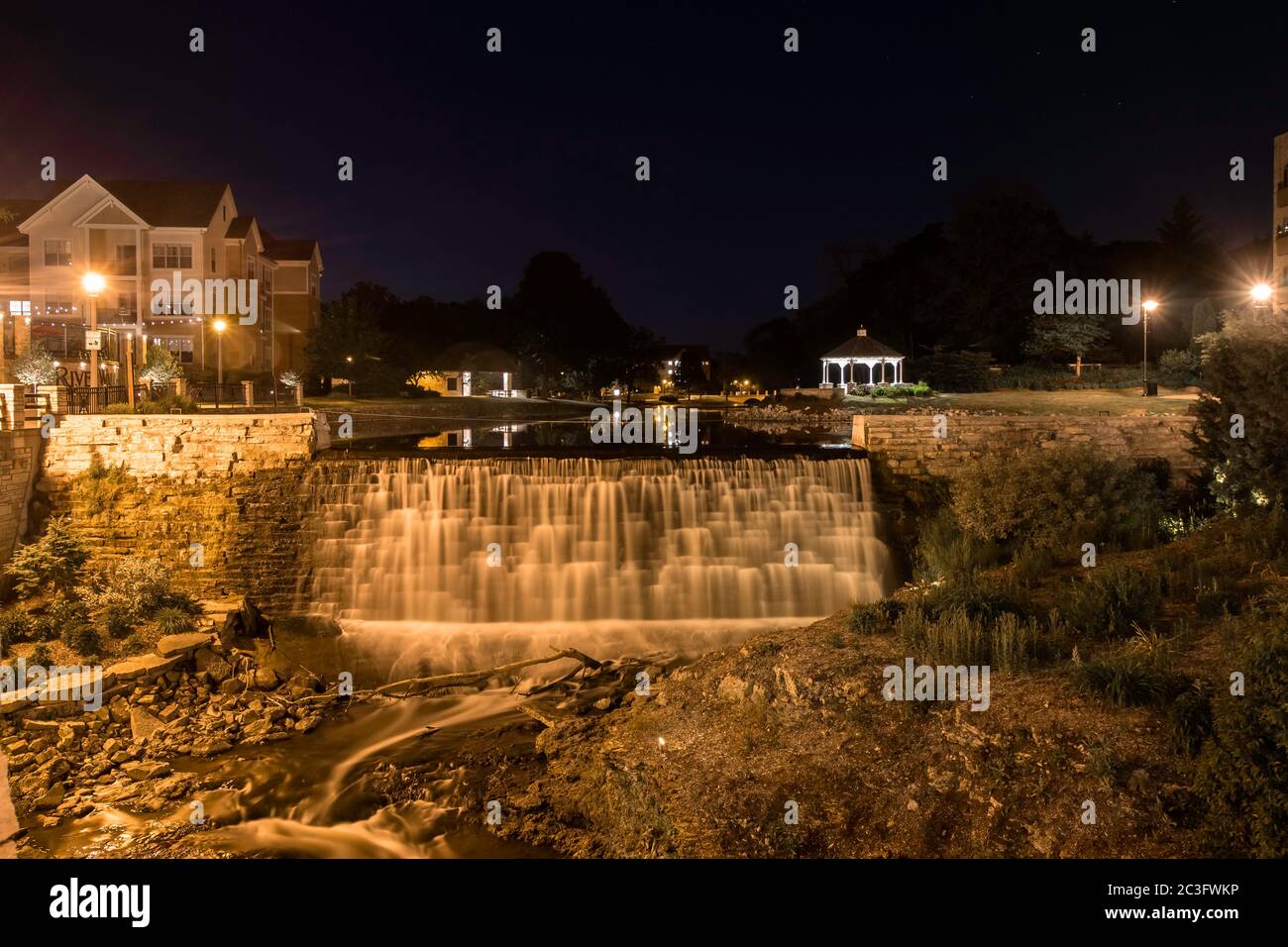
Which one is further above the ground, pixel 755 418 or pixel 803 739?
pixel 755 418

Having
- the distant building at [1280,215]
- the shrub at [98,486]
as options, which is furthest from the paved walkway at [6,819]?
the distant building at [1280,215]

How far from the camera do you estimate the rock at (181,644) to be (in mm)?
13164

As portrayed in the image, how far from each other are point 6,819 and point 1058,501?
50.3 feet

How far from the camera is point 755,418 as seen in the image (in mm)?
40188

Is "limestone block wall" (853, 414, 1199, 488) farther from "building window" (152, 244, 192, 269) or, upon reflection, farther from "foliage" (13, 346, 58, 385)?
"building window" (152, 244, 192, 269)

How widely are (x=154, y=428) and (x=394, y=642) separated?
7.27 metres

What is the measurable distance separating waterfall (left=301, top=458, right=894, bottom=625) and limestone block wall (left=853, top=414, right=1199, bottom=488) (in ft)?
3.31

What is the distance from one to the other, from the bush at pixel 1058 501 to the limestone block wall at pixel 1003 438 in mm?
1395

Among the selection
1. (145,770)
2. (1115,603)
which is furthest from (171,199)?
(1115,603)

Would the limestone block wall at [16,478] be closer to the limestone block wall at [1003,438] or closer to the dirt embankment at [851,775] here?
the dirt embankment at [851,775]

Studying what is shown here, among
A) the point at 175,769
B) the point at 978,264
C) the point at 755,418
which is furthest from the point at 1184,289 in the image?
the point at 175,769

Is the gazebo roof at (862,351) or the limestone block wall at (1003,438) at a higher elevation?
the gazebo roof at (862,351)

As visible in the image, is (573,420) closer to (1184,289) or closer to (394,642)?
(394,642)

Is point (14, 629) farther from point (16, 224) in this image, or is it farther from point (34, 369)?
point (16, 224)
